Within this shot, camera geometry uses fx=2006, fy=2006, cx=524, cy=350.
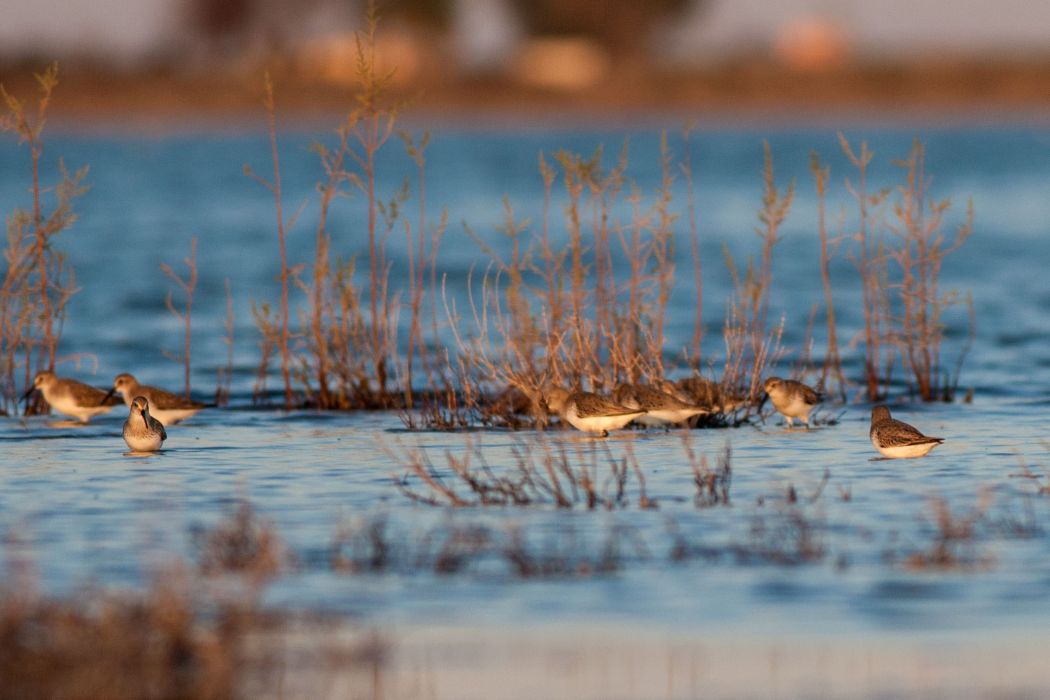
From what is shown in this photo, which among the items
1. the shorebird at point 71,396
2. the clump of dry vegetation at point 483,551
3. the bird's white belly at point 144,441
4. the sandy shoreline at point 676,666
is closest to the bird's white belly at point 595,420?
the bird's white belly at point 144,441

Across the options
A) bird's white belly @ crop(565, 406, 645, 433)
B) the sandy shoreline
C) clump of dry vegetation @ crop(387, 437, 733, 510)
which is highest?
bird's white belly @ crop(565, 406, 645, 433)

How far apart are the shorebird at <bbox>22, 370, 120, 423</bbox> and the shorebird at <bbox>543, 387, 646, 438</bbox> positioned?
4.12 metres

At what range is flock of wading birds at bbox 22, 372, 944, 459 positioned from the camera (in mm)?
13266

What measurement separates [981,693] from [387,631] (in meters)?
2.48

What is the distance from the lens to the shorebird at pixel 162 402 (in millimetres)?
15705

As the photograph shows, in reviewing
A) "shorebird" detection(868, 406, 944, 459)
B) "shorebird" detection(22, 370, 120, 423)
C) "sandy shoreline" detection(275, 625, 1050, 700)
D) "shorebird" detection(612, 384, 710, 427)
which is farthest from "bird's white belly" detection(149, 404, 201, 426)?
"sandy shoreline" detection(275, 625, 1050, 700)

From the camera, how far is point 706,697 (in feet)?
24.7

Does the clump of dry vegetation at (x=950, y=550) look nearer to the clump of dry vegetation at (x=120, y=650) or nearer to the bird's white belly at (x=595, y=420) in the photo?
the clump of dry vegetation at (x=120, y=650)

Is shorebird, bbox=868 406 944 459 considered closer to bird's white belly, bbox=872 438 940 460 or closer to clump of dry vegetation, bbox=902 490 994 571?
bird's white belly, bbox=872 438 940 460

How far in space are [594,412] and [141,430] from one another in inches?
124

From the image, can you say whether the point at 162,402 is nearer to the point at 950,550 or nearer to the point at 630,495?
the point at 630,495

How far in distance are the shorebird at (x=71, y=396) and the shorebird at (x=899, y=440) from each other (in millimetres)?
6351

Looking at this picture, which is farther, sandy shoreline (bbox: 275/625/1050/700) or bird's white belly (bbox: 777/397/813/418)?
bird's white belly (bbox: 777/397/813/418)

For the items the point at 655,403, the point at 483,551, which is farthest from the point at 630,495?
the point at 655,403
